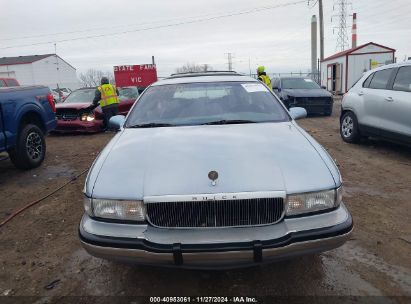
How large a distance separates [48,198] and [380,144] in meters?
6.60

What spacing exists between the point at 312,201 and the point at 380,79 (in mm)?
5430

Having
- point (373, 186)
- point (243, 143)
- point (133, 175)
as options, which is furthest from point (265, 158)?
point (373, 186)

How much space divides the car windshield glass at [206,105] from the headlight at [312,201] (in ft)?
4.17

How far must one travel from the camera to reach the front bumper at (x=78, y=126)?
10.0 meters

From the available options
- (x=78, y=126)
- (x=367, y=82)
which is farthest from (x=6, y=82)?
(x=367, y=82)

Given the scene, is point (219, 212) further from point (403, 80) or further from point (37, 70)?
point (37, 70)

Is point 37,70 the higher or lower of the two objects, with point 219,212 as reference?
higher

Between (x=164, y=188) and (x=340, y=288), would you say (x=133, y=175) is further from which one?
(x=340, y=288)

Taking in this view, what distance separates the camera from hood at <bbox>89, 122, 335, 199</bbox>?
96.3 inches

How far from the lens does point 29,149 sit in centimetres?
644

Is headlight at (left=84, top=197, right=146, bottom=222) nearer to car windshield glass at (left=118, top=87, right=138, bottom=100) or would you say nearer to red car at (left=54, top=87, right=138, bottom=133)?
red car at (left=54, top=87, right=138, bottom=133)

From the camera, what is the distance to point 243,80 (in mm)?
4277

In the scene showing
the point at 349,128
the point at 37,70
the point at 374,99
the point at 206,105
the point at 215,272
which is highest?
the point at 37,70

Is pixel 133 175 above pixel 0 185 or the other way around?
above
